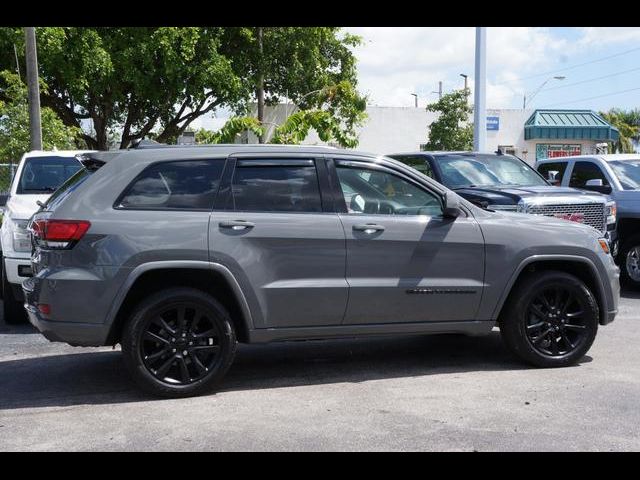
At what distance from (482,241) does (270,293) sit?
1.83 metres

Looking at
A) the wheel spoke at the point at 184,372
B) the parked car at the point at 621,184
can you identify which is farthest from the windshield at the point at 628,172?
the wheel spoke at the point at 184,372

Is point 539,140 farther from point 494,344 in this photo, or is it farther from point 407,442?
point 407,442

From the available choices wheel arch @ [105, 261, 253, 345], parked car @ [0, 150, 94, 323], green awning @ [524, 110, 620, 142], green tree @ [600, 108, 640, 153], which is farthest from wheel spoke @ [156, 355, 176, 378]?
green tree @ [600, 108, 640, 153]

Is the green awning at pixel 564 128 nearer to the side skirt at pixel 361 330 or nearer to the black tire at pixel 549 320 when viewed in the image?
the black tire at pixel 549 320

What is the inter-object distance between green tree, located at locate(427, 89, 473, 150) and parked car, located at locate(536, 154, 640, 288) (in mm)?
21638

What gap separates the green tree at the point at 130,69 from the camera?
22250 mm

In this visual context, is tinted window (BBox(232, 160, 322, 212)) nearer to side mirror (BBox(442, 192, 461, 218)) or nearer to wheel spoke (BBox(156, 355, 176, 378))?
side mirror (BBox(442, 192, 461, 218))

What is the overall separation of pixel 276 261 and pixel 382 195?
3.55 ft

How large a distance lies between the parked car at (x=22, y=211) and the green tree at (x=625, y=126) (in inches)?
1923

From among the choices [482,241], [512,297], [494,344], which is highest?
[482,241]

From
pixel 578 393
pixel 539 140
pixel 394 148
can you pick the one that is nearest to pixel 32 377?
pixel 578 393

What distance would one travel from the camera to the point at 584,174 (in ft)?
39.1

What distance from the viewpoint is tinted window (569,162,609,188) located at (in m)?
11.6

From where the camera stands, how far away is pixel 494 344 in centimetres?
737
